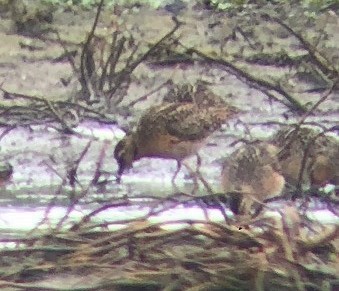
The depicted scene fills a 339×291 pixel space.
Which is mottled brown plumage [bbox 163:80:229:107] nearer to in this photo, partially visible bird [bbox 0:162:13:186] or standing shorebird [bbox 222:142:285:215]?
standing shorebird [bbox 222:142:285:215]

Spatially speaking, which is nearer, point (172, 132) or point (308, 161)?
point (308, 161)

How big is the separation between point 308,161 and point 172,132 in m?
0.34

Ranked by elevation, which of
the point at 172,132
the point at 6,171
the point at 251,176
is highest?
the point at 172,132

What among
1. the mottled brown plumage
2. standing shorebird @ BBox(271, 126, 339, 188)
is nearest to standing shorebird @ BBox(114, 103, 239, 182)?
the mottled brown plumage

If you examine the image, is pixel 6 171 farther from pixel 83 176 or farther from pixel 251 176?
pixel 251 176

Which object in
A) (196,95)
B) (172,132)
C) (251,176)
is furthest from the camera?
(172,132)

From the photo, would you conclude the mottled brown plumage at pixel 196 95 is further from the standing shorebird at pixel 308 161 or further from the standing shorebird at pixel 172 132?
the standing shorebird at pixel 308 161

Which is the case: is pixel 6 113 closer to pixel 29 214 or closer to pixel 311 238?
pixel 29 214

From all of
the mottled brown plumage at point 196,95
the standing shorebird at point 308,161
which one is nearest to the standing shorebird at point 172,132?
the mottled brown plumage at point 196,95

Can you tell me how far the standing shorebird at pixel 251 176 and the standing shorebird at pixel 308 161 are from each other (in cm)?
2

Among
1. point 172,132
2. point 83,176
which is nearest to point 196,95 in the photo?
point 172,132

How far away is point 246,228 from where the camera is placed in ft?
3.87

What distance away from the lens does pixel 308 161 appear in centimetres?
134

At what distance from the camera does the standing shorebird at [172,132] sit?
4.64 feet
